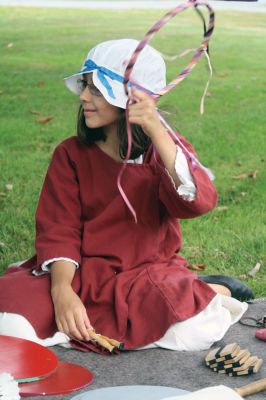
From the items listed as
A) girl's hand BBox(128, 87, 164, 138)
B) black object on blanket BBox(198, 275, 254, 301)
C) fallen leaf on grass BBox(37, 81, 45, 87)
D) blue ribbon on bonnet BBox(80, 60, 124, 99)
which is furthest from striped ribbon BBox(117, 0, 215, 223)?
fallen leaf on grass BBox(37, 81, 45, 87)

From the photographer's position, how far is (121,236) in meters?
3.07

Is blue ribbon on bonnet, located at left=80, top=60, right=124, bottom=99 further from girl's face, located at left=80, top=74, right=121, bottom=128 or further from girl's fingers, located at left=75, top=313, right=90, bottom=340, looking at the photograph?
girl's fingers, located at left=75, top=313, right=90, bottom=340

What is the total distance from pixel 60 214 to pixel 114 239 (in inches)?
8.0

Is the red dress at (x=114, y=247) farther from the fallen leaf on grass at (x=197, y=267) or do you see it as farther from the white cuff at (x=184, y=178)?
the fallen leaf on grass at (x=197, y=267)

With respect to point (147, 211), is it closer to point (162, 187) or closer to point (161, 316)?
point (162, 187)

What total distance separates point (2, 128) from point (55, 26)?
6459 mm

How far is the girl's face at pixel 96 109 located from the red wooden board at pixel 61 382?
0.75 m

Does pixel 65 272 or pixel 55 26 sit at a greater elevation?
pixel 65 272

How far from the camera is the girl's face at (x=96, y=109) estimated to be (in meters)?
2.97

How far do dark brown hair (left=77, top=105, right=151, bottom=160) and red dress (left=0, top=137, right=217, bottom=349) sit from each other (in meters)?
0.04

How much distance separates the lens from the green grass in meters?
4.25

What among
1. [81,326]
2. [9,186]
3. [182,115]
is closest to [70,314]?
[81,326]

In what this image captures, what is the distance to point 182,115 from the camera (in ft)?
23.1

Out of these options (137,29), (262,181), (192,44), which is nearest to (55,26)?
(137,29)
